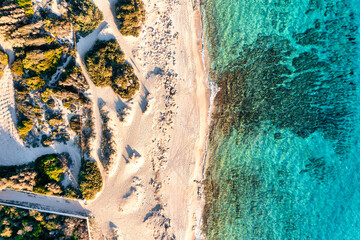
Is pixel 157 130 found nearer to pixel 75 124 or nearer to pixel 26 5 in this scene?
pixel 75 124

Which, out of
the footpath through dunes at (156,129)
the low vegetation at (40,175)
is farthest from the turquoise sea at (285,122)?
the low vegetation at (40,175)

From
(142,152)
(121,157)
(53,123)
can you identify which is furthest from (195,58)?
(53,123)

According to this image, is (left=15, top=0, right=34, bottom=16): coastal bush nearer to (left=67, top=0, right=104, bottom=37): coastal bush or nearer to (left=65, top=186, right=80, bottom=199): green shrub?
(left=67, top=0, right=104, bottom=37): coastal bush

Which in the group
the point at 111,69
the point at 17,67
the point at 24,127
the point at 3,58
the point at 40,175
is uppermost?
the point at 3,58

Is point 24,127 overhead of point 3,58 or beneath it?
beneath

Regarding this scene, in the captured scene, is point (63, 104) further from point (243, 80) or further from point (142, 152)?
point (243, 80)

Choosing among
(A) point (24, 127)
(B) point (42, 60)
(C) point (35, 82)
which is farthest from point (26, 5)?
(A) point (24, 127)
